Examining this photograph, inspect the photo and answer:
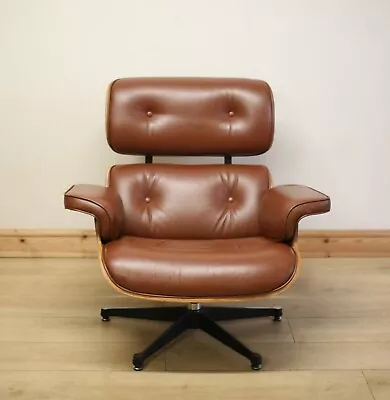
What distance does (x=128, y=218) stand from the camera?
221 centimetres

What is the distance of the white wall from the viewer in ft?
8.38

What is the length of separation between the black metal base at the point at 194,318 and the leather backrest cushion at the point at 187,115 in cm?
62

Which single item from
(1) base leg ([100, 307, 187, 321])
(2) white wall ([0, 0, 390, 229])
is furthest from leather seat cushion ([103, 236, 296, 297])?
(2) white wall ([0, 0, 390, 229])

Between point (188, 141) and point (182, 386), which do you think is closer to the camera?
point (182, 386)

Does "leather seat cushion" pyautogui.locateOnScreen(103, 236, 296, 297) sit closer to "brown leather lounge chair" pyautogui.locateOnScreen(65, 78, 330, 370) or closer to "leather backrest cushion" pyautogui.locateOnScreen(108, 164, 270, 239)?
"brown leather lounge chair" pyautogui.locateOnScreen(65, 78, 330, 370)

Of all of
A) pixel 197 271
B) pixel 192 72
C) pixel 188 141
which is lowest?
pixel 197 271

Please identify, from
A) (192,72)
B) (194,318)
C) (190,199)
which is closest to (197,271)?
(194,318)

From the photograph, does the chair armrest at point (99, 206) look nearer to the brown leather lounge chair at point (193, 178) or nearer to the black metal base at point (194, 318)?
the brown leather lounge chair at point (193, 178)

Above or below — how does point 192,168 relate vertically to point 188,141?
below

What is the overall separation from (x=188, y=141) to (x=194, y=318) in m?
0.67

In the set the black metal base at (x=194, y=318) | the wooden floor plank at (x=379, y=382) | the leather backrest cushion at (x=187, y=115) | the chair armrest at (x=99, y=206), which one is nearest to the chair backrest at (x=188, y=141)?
the leather backrest cushion at (x=187, y=115)

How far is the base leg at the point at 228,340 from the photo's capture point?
202 cm

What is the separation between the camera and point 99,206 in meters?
1.95

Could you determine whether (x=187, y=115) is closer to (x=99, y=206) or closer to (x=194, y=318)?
(x=99, y=206)
